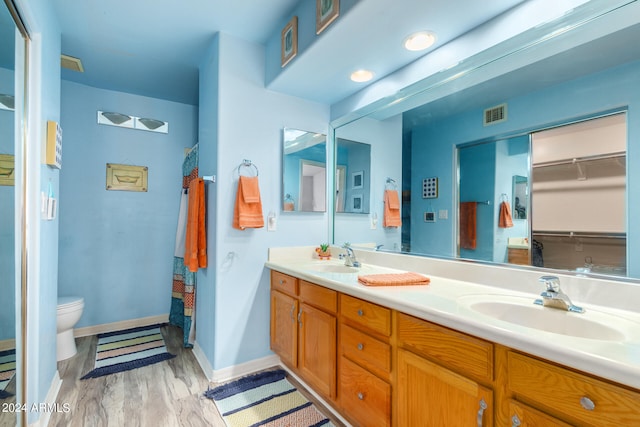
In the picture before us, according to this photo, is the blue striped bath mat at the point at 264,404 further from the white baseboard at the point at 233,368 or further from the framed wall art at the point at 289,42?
the framed wall art at the point at 289,42

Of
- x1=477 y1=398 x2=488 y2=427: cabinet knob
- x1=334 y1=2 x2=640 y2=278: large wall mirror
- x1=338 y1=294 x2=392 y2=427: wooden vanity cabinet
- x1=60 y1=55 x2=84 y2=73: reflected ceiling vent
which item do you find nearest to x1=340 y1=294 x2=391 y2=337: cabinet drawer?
x1=338 y1=294 x2=392 y2=427: wooden vanity cabinet

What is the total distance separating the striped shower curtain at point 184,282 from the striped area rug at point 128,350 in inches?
8.0

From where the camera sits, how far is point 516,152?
153cm

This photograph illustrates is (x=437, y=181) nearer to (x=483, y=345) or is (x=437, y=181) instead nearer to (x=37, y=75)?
(x=483, y=345)

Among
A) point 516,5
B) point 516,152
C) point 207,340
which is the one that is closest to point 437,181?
point 516,152

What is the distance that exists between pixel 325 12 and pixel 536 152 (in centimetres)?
126

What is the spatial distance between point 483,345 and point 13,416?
1957mm

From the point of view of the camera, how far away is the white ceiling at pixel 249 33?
1.45 meters

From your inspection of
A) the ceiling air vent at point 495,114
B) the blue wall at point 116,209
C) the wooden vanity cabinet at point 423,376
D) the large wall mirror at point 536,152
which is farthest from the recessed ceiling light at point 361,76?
the blue wall at point 116,209

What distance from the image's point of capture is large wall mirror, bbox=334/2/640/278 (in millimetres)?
1188

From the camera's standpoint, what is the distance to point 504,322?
3.14 feet

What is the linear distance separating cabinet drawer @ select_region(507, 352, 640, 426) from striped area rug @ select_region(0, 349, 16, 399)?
1900 millimetres

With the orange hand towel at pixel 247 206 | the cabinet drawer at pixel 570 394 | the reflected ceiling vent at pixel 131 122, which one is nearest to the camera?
the cabinet drawer at pixel 570 394

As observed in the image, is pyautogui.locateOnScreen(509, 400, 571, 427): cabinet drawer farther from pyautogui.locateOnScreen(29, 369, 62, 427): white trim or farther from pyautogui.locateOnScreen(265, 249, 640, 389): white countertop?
pyautogui.locateOnScreen(29, 369, 62, 427): white trim
